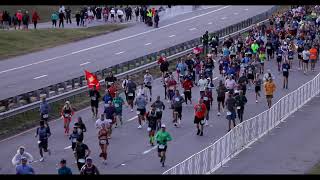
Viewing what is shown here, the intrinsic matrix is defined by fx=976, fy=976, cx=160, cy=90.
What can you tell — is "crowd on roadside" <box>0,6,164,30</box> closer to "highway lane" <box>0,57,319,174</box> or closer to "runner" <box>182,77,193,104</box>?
"runner" <box>182,77,193,104</box>

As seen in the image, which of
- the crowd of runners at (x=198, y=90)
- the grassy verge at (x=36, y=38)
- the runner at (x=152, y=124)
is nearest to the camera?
the crowd of runners at (x=198, y=90)

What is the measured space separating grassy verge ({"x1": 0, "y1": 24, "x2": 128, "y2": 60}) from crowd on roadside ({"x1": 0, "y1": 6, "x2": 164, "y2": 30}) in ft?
5.03

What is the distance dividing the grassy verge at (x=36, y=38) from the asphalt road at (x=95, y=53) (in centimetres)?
79

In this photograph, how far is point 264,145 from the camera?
30625mm

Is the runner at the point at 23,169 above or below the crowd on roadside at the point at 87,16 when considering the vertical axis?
above

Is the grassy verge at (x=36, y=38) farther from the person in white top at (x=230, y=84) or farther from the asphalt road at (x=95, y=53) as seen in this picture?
the person in white top at (x=230, y=84)

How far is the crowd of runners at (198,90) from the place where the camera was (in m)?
28.4

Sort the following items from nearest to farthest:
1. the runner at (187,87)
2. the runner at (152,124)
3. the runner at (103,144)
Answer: the runner at (103,144)
the runner at (152,124)
the runner at (187,87)

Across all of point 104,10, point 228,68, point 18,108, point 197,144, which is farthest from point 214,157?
point 104,10

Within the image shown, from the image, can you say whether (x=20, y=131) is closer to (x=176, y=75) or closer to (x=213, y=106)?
(x=213, y=106)

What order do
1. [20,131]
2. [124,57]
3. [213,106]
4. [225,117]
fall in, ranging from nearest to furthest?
[20,131], [225,117], [213,106], [124,57]

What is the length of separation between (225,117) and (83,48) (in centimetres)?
2204

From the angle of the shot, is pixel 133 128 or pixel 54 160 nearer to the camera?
pixel 54 160

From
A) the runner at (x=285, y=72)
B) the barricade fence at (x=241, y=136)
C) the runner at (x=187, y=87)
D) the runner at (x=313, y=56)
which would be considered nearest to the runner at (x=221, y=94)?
the runner at (x=187, y=87)
